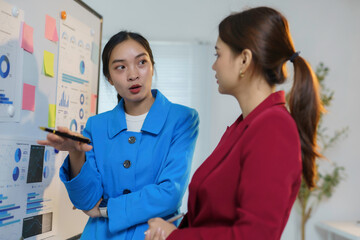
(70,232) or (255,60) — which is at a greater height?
(255,60)

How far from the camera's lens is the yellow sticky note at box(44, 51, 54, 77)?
1707 millimetres

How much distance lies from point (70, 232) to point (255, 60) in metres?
1.39

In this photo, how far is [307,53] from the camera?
3.94 meters

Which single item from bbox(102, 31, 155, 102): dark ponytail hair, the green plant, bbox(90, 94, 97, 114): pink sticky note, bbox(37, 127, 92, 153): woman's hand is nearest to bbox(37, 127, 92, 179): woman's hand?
bbox(37, 127, 92, 153): woman's hand

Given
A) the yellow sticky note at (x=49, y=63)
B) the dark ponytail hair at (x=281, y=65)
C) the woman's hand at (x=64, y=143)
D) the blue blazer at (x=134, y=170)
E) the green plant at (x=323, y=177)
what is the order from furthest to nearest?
the green plant at (x=323, y=177) → the yellow sticky note at (x=49, y=63) → the blue blazer at (x=134, y=170) → the woman's hand at (x=64, y=143) → the dark ponytail hair at (x=281, y=65)

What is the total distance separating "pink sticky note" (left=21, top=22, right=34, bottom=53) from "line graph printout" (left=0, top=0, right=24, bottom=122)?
1.0 inches

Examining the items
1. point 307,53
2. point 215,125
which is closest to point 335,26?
point 307,53

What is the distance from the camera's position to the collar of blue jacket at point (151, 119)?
1.45 meters

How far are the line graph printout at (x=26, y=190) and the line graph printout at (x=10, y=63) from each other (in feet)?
0.37

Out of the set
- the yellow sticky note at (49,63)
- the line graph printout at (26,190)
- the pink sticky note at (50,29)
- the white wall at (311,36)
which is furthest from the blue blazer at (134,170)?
the white wall at (311,36)

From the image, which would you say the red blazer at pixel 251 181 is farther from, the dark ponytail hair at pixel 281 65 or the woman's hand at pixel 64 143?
the woman's hand at pixel 64 143

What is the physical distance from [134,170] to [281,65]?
2.14 feet

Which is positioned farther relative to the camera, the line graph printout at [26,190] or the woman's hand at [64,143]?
the line graph printout at [26,190]

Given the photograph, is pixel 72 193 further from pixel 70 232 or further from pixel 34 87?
pixel 70 232
